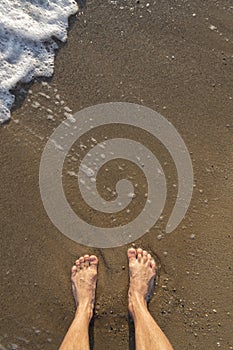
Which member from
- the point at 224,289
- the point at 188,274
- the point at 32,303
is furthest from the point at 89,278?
the point at 224,289

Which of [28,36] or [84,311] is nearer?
[84,311]

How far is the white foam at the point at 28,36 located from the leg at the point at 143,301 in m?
1.41

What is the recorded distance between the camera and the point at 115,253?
3602mm

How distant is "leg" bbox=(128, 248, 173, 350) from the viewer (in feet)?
11.4

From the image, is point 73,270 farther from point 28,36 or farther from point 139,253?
point 28,36

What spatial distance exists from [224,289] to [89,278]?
940 millimetres

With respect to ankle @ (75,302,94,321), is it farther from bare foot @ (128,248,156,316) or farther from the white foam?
the white foam

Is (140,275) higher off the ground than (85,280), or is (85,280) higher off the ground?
(140,275)

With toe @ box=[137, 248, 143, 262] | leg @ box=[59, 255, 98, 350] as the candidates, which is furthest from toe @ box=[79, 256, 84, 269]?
toe @ box=[137, 248, 143, 262]

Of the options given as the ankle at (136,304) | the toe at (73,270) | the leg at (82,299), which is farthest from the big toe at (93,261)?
the ankle at (136,304)

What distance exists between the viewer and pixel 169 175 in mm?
3590

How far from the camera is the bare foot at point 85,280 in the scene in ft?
11.6

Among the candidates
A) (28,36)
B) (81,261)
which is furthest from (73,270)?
(28,36)

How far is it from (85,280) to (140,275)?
38 cm
